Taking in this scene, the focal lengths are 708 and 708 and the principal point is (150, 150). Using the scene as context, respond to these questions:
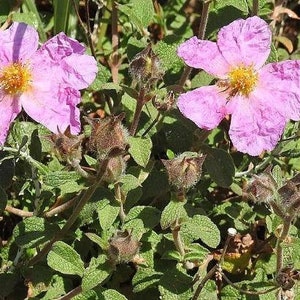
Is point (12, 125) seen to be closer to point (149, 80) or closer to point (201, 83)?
point (149, 80)

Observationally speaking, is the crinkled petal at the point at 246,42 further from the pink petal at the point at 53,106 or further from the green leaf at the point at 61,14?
the green leaf at the point at 61,14

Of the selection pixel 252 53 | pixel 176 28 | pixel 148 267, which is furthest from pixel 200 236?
pixel 176 28

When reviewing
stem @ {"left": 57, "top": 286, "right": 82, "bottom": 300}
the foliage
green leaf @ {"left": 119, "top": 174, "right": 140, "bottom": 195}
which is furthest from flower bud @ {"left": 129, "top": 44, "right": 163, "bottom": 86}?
stem @ {"left": 57, "top": 286, "right": 82, "bottom": 300}

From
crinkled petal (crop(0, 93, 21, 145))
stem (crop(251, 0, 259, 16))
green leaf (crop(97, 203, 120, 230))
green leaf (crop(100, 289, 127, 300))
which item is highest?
stem (crop(251, 0, 259, 16))

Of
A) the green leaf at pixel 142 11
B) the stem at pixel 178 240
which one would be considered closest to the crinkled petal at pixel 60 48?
the green leaf at pixel 142 11

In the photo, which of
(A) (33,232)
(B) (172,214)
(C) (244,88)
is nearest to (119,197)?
(B) (172,214)

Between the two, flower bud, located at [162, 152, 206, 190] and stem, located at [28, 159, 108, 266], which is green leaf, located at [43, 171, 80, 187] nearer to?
stem, located at [28, 159, 108, 266]
